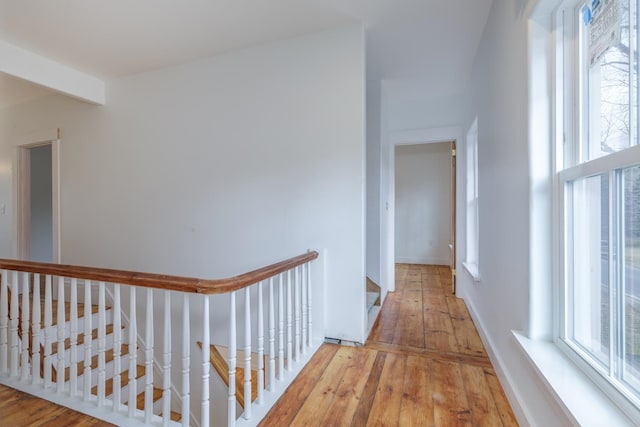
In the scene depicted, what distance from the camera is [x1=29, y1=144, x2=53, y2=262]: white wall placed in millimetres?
4406

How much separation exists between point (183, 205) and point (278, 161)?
1149 mm

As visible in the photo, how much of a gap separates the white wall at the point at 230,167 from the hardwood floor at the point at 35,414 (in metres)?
1.27

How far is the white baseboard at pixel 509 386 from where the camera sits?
4.31 ft

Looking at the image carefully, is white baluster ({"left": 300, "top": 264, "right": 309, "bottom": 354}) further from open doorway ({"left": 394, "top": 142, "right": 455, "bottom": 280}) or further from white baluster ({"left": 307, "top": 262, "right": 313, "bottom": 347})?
open doorway ({"left": 394, "top": 142, "right": 455, "bottom": 280})

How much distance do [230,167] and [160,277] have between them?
1.40 metres

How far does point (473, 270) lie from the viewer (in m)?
2.81

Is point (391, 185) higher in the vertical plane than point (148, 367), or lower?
higher

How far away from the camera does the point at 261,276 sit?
59.1 inches

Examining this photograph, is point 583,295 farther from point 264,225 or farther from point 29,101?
point 29,101

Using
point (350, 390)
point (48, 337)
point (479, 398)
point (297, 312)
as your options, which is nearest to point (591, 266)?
point (479, 398)

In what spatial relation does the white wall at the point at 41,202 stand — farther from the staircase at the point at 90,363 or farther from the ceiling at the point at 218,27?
the ceiling at the point at 218,27

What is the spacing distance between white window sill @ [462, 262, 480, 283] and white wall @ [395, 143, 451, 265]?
2.38 metres

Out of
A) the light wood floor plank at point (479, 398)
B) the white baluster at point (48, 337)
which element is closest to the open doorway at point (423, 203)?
the light wood floor plank at point (479, 398)

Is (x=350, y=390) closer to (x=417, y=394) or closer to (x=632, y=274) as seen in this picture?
(x=417, y=394)
